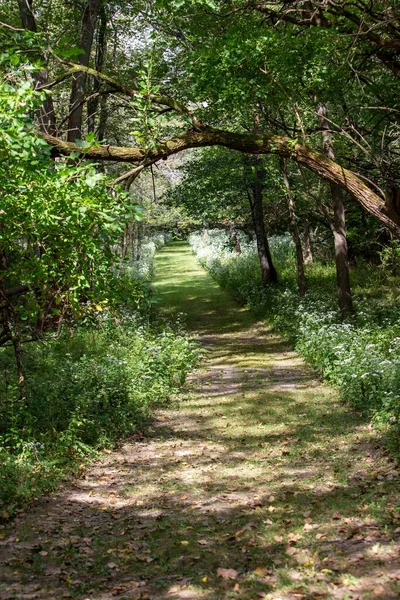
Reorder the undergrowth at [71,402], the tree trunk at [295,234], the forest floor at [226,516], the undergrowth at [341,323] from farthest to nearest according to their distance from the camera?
the tree trunk at [295,234], the undergrowth at [341,323], the undergrowth at [71,402], the forest floor at [226,516]

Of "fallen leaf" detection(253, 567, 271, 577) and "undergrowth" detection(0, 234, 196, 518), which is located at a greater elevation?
"undergrowth" detection(0, 234, 196, 518)

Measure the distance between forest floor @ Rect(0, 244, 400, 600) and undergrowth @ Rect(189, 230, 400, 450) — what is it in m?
0.47

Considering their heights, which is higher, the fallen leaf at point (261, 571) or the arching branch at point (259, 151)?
the arching branch at point (259, 151)

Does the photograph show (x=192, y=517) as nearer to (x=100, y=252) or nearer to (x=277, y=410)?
(x=100, y=252)

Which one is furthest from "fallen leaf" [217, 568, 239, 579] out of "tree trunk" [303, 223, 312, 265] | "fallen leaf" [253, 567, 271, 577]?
"tree trunk" [303, 223, 312, 265]

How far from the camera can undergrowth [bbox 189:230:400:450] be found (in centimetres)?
855

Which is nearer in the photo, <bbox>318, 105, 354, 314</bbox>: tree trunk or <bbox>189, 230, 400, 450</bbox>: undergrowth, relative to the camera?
<bbox>189, 230, 400, 450</bbox>: undergrowth

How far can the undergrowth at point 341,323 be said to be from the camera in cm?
855

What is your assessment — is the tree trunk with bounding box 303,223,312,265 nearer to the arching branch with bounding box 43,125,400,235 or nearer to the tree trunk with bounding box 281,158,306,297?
the tree trunk with bounding box 281,158,306,297

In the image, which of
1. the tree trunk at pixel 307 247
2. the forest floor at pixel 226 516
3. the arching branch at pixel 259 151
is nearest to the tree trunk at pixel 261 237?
the tree trunk at pixel 307 247

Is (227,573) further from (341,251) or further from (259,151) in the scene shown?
(341,251)

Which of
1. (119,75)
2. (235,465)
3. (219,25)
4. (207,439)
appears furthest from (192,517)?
(119,75)

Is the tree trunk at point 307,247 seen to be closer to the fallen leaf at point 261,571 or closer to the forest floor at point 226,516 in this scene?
the forest floor at point 226,516

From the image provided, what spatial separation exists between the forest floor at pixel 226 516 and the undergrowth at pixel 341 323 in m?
0.47
